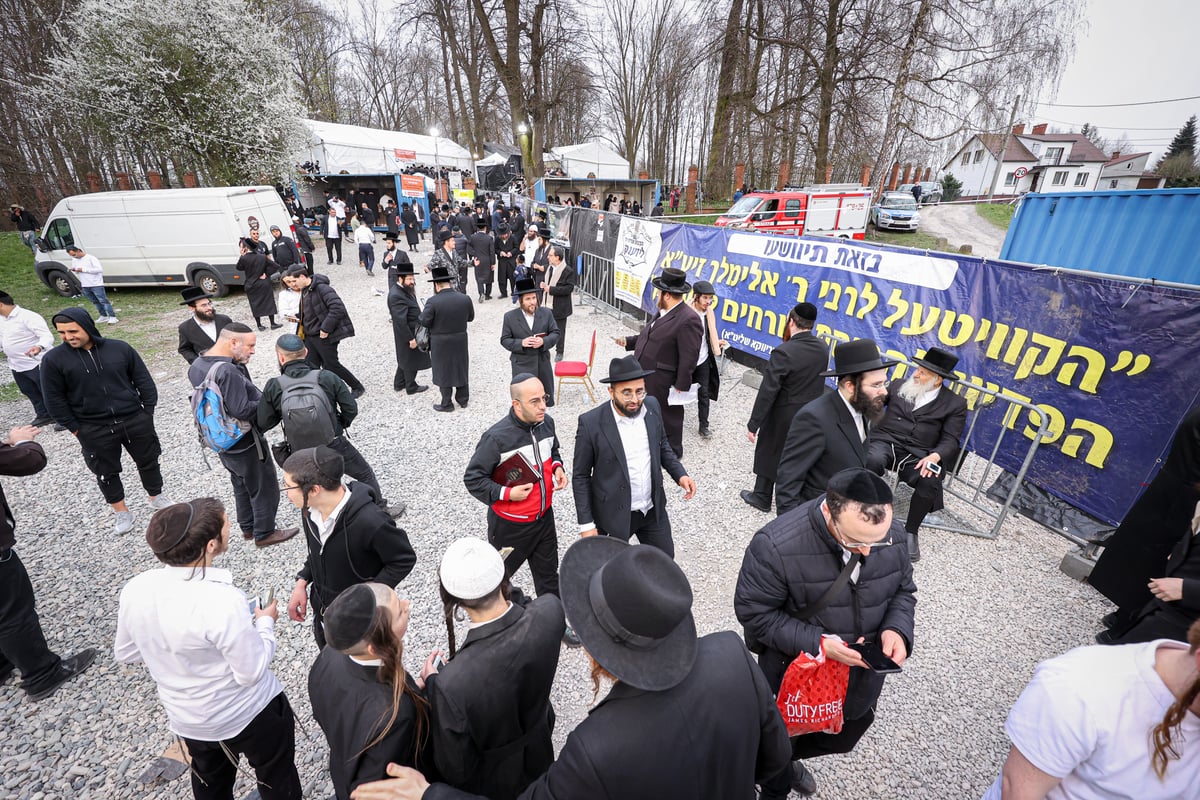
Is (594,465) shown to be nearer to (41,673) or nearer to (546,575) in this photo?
(546,575)

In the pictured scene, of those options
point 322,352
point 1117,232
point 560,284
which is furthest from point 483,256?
point 1117,232

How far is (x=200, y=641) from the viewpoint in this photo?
1.92 m

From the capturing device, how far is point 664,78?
34.5m

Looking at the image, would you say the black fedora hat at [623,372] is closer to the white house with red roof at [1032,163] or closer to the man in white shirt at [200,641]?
the man in white shirt at [200,641]

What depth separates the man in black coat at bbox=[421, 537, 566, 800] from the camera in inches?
66.7

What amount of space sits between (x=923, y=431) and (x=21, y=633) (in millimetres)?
6288

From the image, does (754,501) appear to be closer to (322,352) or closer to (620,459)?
(620,459)

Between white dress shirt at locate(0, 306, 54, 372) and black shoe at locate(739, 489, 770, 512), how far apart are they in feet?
26.9

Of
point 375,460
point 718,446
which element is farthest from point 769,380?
point 375,460

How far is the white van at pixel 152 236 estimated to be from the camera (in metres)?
12.6

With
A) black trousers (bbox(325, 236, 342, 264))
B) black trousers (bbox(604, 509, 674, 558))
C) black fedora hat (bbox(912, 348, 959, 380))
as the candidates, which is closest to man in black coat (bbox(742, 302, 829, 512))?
black fedora hat (bbox(912, 348, 959, 380))

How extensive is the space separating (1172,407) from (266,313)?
45.2ft

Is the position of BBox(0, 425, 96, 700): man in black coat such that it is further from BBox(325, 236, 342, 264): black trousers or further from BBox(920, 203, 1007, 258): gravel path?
BBox(920, 203, 1007, 258): gravel path

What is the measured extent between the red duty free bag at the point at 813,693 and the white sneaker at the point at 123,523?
586 centimetres
